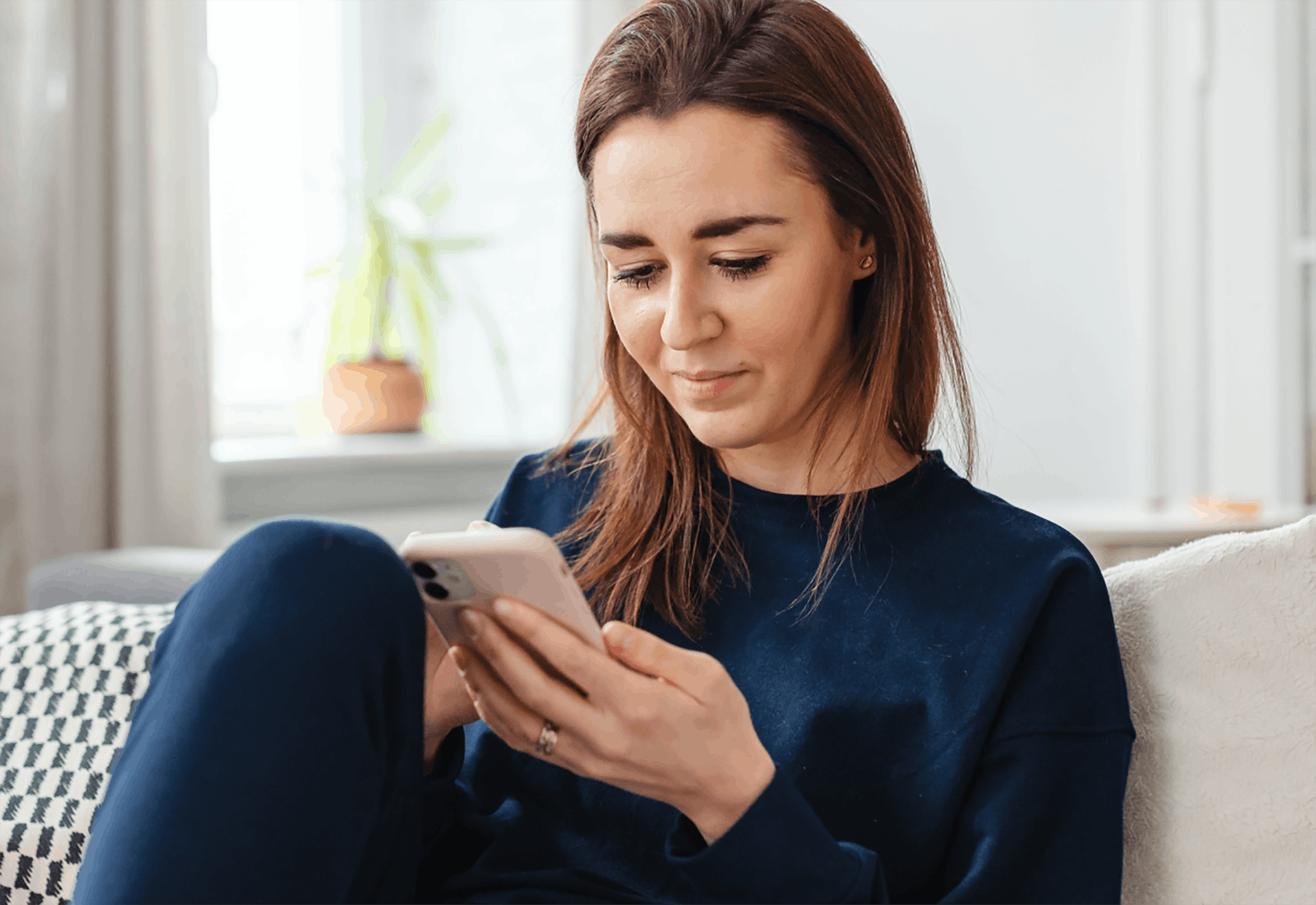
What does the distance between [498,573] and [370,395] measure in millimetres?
1658

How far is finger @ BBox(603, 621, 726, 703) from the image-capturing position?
67 cm

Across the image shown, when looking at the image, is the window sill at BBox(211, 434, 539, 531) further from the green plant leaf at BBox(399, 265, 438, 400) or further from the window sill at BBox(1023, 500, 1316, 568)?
the window sill at BBox(1023, 500, 1316, 568)

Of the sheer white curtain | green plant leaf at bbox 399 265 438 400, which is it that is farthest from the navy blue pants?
green plant leaf at bbox 399 265 438 400

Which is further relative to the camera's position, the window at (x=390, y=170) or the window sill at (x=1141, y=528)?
the window at (x=390, y=170)

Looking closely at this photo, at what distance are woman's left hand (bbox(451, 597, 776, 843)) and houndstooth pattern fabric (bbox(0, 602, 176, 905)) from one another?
1.49 ft

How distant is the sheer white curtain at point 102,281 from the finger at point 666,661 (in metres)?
1.25

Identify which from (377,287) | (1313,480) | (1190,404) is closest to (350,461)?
(377,287)

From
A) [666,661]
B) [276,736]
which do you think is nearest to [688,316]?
[666,661]

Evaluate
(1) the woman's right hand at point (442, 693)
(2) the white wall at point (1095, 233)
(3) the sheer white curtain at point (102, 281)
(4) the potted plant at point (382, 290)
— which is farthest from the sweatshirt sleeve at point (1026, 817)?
(2) the white wall at point (1095, 233)

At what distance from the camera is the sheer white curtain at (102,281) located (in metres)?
1.59

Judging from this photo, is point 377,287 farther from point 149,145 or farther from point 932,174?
point 932,174

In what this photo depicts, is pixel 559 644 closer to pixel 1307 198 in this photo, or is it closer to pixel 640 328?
pixel 640 328

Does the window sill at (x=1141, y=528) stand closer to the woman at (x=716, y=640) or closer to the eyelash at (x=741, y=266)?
the woman at (x=716, y=640)

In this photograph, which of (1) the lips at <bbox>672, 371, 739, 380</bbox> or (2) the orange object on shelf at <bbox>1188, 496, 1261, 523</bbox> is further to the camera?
(2) the orange object on shelf at <bbox>1188, 496, 1261, 523</bbox>
